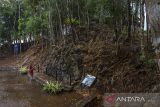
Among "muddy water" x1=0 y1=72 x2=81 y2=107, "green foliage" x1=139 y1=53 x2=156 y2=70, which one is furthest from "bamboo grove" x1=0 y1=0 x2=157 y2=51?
"muddy water" x1=0 y1=72 x2=81 y2=107

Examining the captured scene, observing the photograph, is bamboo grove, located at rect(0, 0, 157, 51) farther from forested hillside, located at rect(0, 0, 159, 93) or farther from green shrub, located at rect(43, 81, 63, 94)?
green shrub, located at rect(43, 81, 63, 94)

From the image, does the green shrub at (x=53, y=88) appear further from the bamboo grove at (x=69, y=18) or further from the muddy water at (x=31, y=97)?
the bamboo grove at (x=69, y=18)

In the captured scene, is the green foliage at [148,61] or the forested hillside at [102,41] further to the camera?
the forested hillside at [102,41]

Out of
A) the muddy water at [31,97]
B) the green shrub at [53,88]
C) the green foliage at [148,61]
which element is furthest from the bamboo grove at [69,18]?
the muddy water at [31,97]

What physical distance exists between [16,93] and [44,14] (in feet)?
35.8

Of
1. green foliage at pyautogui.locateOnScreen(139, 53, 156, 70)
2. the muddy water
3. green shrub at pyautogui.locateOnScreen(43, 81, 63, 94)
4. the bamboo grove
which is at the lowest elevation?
the muddy water

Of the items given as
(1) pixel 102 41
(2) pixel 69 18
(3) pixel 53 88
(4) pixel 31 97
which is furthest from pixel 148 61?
(2) pixel 69 18

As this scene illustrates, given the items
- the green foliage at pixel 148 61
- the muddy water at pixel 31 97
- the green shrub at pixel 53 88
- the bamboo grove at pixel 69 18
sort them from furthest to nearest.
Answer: the bamboo grove at pixel 69 18 → the green shrub at pixel 53 88 → the muddy water at pixel 31 97 → the green foliage at pixel 148 61

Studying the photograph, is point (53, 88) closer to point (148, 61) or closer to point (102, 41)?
point (102, 41)

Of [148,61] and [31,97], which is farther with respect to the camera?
[31,97]

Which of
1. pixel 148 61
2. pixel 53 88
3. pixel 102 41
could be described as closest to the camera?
pixel 148 61

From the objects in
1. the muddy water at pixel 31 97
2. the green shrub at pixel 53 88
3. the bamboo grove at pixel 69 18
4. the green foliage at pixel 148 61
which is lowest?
the muddy water at pixel 31 97

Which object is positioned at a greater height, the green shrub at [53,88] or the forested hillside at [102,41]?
the forested hillside at [102,41]

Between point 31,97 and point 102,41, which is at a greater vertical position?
point 102,41
